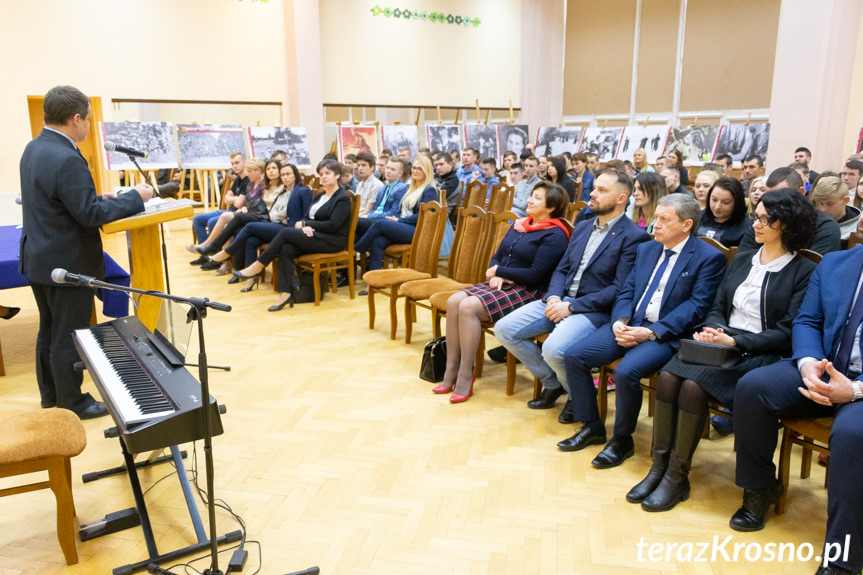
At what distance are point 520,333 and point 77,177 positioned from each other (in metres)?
2.46

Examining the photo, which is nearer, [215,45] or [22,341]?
[22,341]

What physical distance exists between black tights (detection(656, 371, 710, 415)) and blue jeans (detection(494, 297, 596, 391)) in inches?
23.4

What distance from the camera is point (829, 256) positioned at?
2.52 m

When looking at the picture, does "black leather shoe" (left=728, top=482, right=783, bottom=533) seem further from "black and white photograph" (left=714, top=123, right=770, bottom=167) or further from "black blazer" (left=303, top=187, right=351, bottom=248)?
"black and white photograph" (left=714, top=123, right=770, bottom=167)

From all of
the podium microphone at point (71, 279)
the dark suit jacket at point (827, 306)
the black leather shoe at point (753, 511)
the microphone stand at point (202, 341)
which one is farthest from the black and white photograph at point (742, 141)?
the podium microphone at point (71, 279)

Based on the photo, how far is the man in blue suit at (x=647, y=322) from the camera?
291 cm

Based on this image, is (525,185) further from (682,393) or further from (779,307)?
(682,393)

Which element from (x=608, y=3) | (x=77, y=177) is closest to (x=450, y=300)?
(x=77, y=177)

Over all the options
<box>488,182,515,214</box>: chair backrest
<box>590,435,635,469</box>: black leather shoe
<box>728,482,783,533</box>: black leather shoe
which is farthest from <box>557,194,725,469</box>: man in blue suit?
<box>488,182,515,214</box>: chair backrest

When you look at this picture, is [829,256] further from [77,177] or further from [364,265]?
[364,265]

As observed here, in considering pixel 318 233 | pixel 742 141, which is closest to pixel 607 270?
pixel 318 233

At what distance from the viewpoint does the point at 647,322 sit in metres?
3.08

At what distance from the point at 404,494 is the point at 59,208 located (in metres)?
2.27

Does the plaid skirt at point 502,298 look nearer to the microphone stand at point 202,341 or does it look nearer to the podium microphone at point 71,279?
the microphone stand at point 202,341
